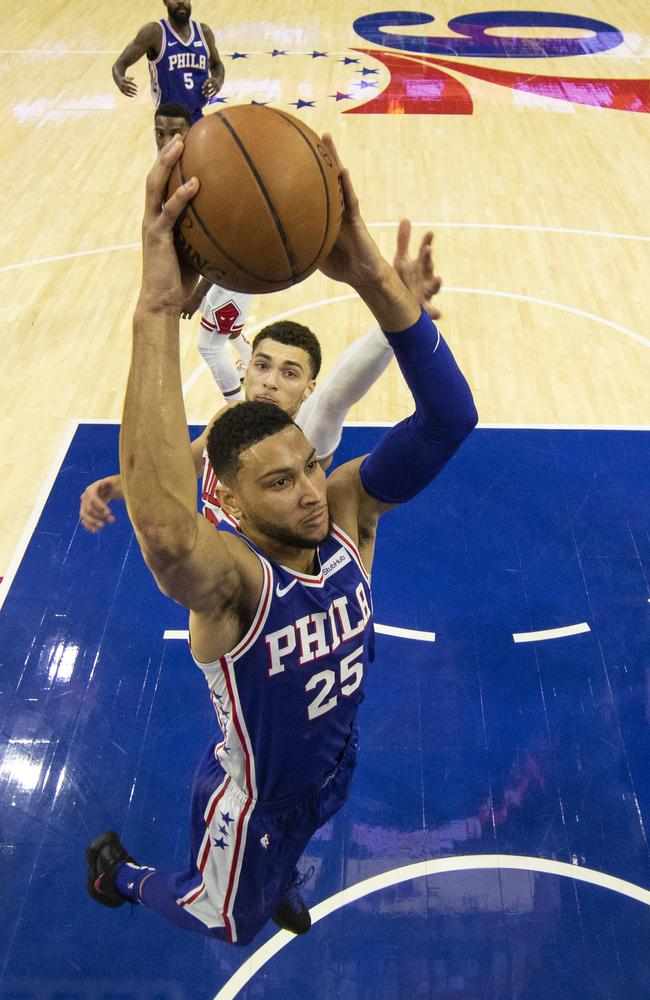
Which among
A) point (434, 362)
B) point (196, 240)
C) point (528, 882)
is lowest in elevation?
point (528, 882)

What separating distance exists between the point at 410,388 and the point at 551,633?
2.92 meters

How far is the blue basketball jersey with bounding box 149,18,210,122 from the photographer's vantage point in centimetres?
938

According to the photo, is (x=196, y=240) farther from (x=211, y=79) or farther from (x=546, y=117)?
(x=546, y=117)

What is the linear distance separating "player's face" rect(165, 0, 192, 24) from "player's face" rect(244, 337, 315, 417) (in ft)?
21.2

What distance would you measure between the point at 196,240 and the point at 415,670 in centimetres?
332

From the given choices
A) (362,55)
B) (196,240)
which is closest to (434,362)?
(196,240)

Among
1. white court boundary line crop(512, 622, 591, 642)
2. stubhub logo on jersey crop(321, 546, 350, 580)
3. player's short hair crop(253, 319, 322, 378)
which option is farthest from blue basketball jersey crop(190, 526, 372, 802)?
white court boundary line crop(512, 622, 591, 642)

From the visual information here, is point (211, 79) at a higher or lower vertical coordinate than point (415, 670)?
higher

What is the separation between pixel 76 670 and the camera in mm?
4965

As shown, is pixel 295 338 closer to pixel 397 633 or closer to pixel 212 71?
pixel 397 633

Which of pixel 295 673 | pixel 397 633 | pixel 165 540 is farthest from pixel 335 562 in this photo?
pixel 397 633

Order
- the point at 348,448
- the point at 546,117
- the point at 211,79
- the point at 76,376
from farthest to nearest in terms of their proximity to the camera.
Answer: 1. the point at 546,117
2. the point at 211,79
3. the point at 76,376
4. the point at 348,448

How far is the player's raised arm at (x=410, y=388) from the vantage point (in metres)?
2.41

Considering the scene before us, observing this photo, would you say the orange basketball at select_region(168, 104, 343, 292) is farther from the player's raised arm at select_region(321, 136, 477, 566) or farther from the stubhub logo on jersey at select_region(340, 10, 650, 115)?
the stubhub logo on jersey at select_region(340, 10, 650, 115)
